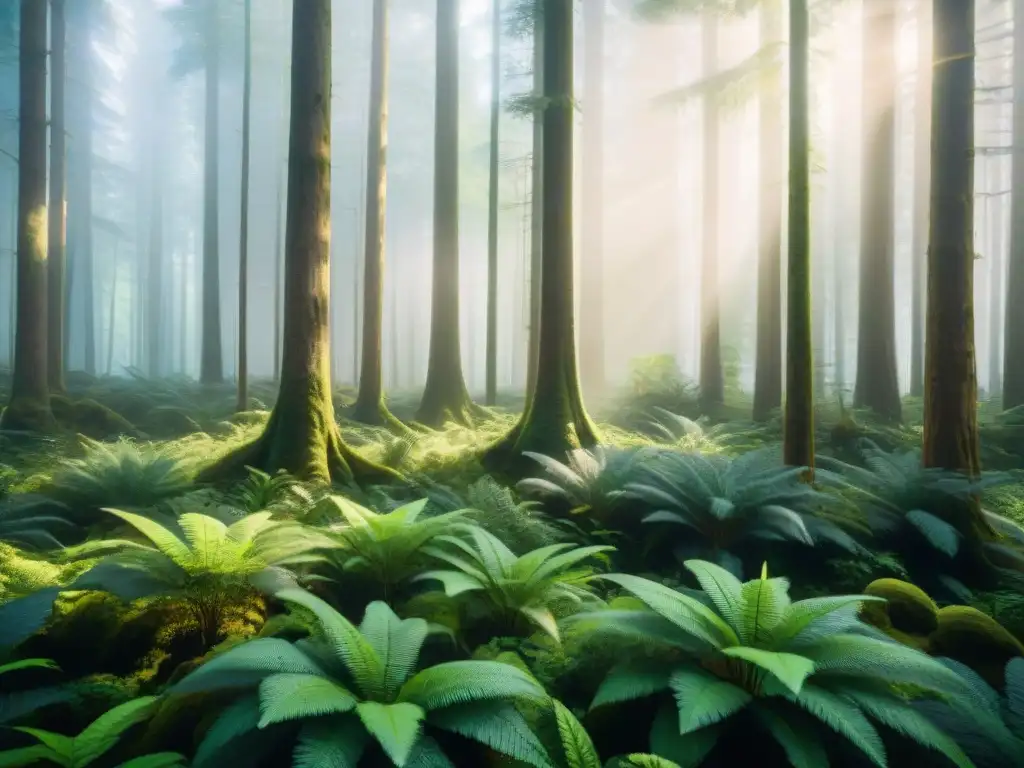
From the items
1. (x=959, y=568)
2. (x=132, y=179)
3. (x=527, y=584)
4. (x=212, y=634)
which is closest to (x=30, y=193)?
(x=212, y=634)

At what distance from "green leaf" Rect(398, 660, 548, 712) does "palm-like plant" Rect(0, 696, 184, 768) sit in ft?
3.05

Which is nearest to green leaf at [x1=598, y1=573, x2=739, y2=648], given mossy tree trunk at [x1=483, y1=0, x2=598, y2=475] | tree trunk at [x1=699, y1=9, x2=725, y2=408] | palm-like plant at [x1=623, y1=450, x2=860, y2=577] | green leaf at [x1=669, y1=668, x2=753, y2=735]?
green leaf at [x1=669, y1=668, x2=753, y2=735]

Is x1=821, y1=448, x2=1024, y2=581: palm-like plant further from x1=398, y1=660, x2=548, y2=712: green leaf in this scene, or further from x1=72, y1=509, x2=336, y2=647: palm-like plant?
x1=72, y1=509, x2=336, y2=647: palm-like plant

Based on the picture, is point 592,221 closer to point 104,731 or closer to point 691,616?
point 691,616

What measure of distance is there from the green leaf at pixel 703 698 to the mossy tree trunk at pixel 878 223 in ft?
38.0

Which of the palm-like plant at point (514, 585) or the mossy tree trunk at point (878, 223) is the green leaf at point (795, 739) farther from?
the mossy tree trunk at point (878, 223)

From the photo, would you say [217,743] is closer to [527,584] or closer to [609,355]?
[527,584]

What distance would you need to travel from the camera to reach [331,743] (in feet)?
7.22

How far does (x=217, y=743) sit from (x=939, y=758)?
2.93m

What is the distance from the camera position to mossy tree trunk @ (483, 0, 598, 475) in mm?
7938

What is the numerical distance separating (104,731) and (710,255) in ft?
56.0

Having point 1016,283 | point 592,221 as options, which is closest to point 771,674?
point 1016,283

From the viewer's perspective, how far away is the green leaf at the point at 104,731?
2.29 meters

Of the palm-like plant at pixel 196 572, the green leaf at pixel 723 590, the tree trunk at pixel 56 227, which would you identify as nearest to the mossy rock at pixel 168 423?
the tree trunk at pixel 56 227
